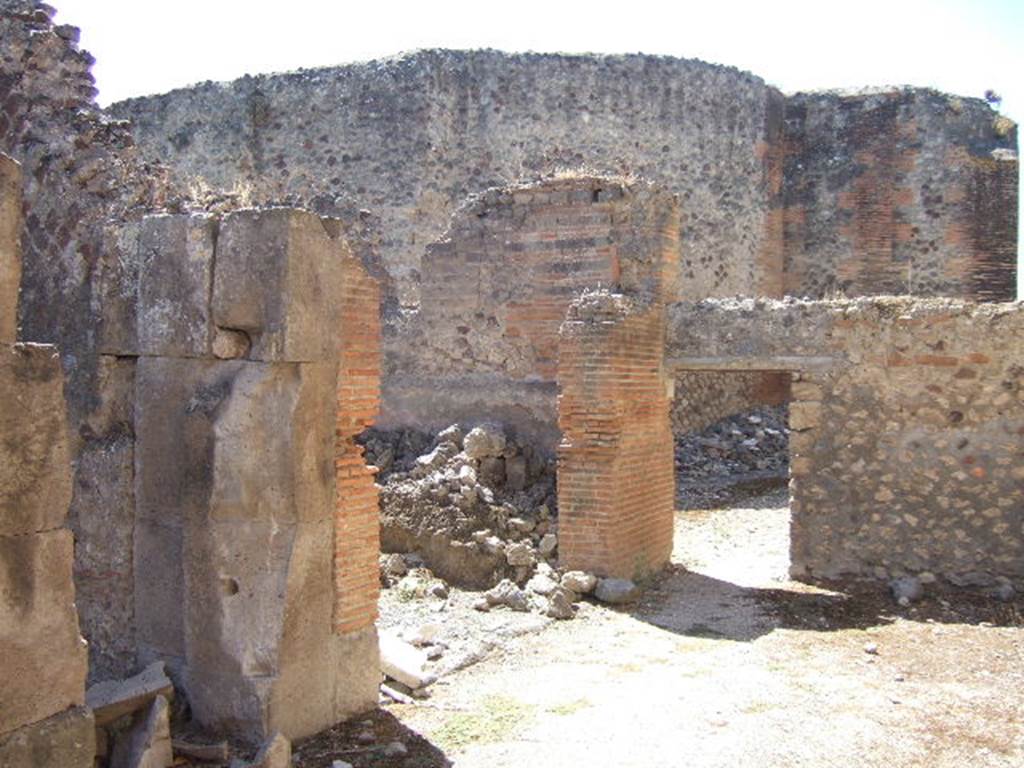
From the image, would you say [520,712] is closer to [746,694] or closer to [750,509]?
[746,694]

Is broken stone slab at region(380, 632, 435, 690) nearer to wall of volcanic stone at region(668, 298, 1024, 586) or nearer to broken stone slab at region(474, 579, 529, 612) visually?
broken stone slab at region(474, 579, 529, 612)

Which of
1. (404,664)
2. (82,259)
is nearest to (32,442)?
(82,259)

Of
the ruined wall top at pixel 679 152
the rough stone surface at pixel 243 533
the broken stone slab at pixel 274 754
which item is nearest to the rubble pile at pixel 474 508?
the rough stone surface at pixel 243 533

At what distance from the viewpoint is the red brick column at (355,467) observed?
5668 millimetres

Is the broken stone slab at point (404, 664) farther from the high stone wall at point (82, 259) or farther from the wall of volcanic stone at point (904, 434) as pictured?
the wall of volcanic stone at point (904, 434)

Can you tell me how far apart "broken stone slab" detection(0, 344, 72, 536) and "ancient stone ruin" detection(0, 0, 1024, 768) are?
0.03ft

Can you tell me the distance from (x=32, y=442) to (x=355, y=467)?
2493 mm

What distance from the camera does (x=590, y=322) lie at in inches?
359

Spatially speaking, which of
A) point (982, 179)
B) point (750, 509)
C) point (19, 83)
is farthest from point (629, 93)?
point (19, 83)

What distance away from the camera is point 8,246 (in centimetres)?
342

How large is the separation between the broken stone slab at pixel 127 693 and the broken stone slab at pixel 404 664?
1.61 meters

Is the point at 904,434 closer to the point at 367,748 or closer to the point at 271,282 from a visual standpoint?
the point at 367,748

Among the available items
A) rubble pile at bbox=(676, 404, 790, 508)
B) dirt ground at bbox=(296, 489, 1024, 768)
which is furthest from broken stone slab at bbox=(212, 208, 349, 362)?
rubble pile at bbox=(676, 404, 790, 508)

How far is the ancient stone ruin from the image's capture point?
5.25m
